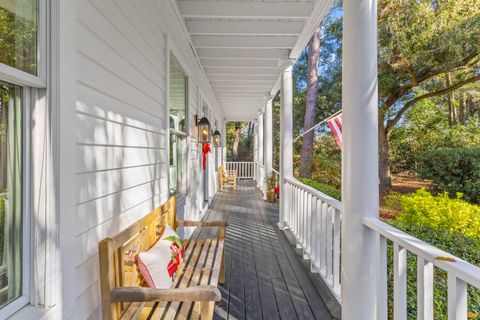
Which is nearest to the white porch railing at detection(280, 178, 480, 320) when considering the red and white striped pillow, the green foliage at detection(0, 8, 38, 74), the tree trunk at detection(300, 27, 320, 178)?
the red and white striped pillow

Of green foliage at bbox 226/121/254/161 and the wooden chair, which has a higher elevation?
green foliage at bbox 226/121/254/161

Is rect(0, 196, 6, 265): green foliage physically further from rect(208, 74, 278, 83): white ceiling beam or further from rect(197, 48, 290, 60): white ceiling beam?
rect(208, 74, 278, 83): white ceiling beam

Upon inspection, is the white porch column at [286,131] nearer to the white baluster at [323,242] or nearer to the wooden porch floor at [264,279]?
the wooden porch floor at [264,279]

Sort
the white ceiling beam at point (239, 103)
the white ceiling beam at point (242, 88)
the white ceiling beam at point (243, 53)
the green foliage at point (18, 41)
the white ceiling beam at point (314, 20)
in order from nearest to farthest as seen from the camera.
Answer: the green foliage at point (18, 41), the white ceiling beam at point (314, 20), the white ceiling beam at point (243, 53), the white ceiling beam at point (242, 88), the white ceiling beam at point (239, 103)

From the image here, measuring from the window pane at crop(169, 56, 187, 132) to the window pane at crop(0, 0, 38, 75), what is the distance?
7.19 ft

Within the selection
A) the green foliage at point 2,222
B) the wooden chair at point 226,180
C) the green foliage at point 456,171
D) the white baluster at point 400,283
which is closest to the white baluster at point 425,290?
the white baluster at point 400,283

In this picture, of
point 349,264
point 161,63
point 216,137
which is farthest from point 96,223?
point 216,137

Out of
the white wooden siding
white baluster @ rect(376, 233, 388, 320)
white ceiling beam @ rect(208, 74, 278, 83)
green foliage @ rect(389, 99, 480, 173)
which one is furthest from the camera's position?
green foliage @ rect(389, 99, 480, 173)

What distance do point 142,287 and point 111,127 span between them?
3.01 feet

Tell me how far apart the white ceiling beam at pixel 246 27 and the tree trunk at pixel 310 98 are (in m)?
5.39

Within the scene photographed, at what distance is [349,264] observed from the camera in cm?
179

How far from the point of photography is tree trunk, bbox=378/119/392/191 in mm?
9453

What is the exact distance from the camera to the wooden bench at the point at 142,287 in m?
1.46

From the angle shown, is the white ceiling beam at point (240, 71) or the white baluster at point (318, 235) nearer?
the white baluster at point (318, 235)
